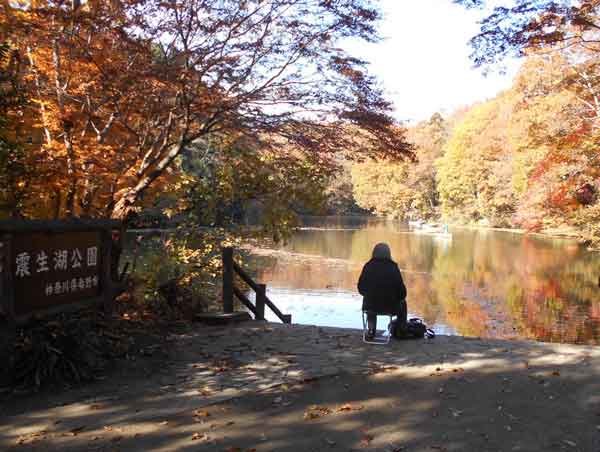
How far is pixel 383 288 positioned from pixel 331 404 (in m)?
2.23

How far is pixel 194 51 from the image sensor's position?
6.27 metres

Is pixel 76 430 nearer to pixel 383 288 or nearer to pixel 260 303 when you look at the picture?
pixel 383 288

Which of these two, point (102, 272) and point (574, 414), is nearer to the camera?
point (574, 414)

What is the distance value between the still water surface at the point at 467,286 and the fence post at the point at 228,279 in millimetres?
2785

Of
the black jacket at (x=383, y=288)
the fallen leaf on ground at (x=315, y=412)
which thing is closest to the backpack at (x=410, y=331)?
the black jacket at (x=383, y=288)

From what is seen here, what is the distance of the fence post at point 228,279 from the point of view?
7.46 metres

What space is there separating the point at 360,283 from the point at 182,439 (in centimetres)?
329

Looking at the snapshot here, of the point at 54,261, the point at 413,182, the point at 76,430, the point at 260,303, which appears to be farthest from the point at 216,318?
the point at 413,182

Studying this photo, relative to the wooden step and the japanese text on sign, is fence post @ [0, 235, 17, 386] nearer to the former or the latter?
the japanese text on sign

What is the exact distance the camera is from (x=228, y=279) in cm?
749

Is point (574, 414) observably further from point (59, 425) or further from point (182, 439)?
point (59, 425)

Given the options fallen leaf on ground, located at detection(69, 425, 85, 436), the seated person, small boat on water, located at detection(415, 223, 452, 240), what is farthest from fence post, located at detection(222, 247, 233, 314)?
small boat on water, located at detection(415, 223, 452, 240)

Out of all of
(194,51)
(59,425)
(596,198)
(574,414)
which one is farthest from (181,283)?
(596,198)

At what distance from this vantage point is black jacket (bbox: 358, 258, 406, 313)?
6195 millimetres
